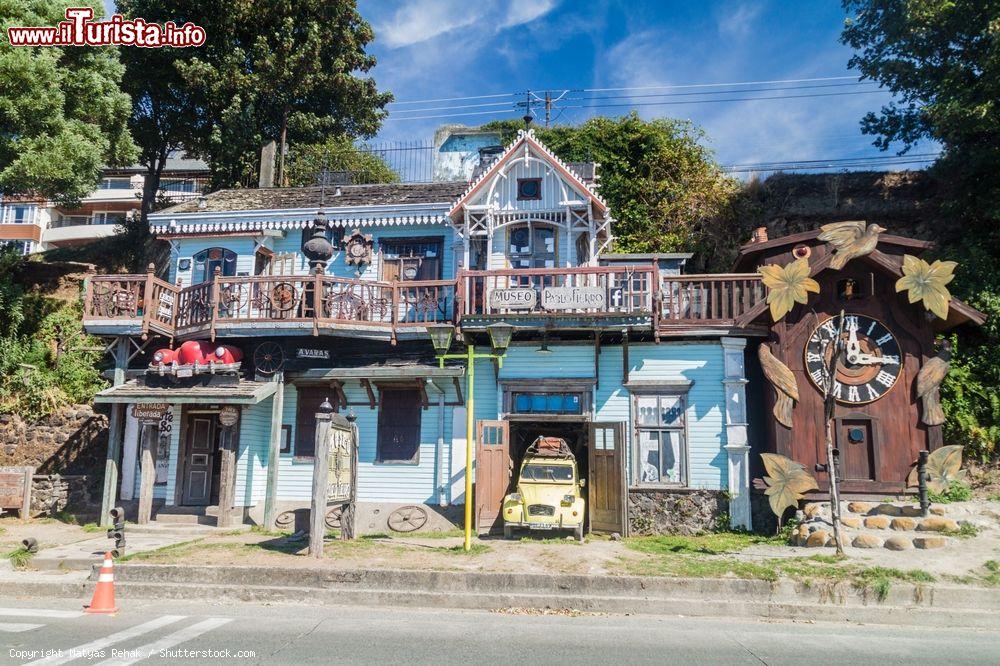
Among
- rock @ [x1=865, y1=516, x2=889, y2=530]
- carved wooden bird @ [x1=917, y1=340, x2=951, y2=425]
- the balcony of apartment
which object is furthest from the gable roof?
rock @ [x1=865, y1=516, x2=889, y2=530]

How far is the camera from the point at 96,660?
7.20 m

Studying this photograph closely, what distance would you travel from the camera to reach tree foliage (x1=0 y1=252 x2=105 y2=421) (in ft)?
63.0

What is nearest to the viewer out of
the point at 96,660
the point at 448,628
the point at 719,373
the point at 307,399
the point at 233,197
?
the point at 96,660

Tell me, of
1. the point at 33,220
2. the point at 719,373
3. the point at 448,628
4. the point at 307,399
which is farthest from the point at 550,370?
the point at 33,220

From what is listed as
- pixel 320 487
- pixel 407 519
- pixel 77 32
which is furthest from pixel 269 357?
pixel 77 32

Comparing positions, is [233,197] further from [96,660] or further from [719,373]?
[96,660]

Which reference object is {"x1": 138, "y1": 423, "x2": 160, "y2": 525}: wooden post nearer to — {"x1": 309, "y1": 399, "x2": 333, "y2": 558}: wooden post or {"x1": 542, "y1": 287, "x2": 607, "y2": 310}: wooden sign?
{"x1": 309, "y1": 399, "x2": 333, "y2": 558}: wooden post

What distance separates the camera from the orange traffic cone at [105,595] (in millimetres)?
9398

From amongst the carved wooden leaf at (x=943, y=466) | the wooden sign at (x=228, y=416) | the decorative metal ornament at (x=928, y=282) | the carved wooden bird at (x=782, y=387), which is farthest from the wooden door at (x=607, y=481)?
the wooden sign at (x=228, y=416)

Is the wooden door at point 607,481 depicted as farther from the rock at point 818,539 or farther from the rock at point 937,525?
the rock at point 937,525

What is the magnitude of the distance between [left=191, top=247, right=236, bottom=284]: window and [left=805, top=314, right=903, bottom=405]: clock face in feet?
50.4

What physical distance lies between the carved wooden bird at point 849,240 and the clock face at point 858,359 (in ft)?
4.41

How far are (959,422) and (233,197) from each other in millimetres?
20763

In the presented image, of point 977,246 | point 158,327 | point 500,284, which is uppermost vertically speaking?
point 977,246
